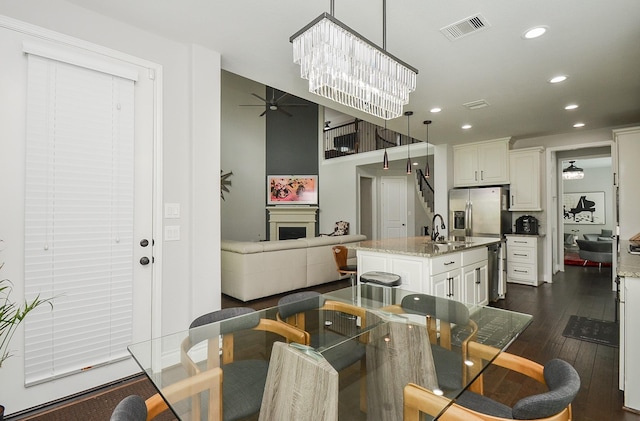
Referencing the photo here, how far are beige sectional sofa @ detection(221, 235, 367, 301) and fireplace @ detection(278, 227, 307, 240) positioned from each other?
3834 millimetres

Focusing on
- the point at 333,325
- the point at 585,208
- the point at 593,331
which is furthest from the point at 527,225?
the point at 585,208

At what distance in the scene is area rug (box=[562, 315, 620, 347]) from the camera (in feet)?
10.1

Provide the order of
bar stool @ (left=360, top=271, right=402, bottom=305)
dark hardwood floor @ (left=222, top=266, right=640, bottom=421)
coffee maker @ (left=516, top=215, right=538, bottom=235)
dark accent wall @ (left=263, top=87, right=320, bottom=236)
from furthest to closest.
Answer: dark accent wall @ (left=263, top=87, right=320, bottom=236), coffee maker @ (left=516, top=215, right=538, bottom=235), bar stool @ (left=360, top=271, right=402, bottom=305), dark hardwood floor @ (left=222, top=266, right=640, bottom=421)

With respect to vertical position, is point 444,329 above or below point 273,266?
above

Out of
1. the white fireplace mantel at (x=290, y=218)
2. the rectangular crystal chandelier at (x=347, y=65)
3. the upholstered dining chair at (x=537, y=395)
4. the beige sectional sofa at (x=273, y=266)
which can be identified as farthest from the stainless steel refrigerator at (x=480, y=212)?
the upholstered dining chair at (x=537, y=395)

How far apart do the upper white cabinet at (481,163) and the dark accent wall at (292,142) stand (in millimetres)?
4534

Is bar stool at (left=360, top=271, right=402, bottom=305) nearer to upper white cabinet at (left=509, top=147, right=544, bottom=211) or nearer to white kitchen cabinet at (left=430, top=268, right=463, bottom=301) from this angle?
white kitchen cabinet at (left=430, top=268, right=463, bottom=301)

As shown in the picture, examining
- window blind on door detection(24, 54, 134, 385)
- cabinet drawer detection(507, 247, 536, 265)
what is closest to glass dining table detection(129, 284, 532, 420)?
window blind on door detection(24, 54, 134, 385)

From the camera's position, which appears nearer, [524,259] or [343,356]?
[343,356]

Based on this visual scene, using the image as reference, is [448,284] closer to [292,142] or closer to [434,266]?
[434,266]

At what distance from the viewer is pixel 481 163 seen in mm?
6074

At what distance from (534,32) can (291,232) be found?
754 centimetres

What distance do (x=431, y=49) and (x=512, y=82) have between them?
4.27 feet

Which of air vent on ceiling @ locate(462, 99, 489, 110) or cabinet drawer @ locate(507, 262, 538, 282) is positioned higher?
air vent on ceiling @ locate(462, 99, 489, 110)
